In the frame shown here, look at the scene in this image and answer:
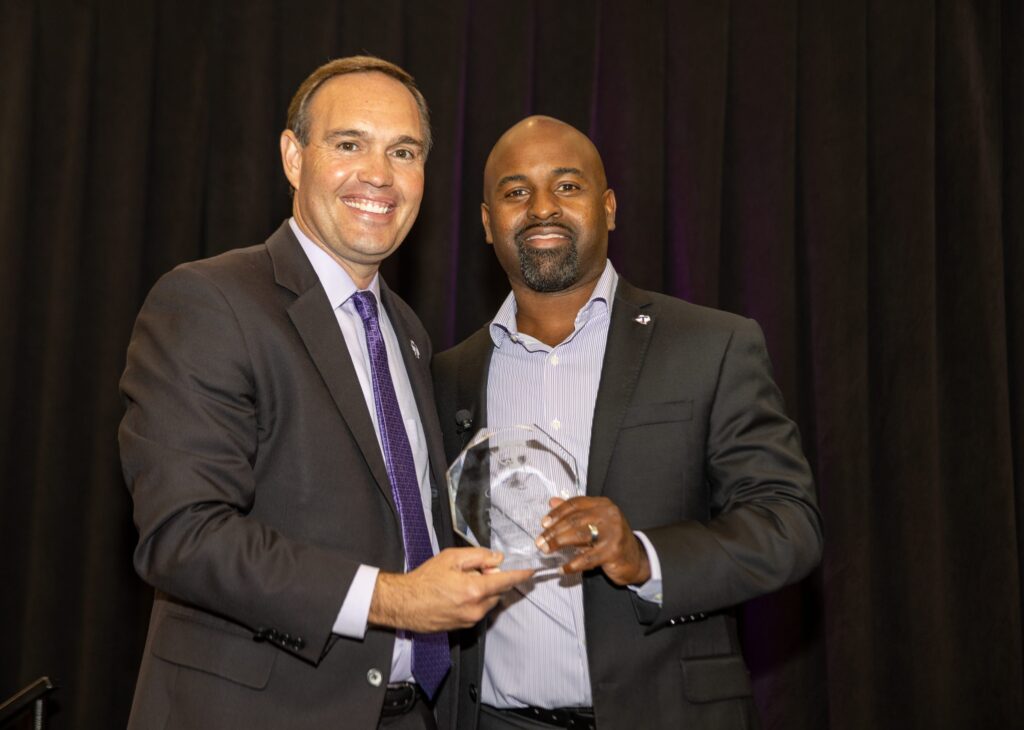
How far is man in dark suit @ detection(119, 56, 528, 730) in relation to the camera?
71.6 inches

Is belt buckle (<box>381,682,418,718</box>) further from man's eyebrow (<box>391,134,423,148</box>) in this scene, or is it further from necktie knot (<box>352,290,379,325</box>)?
man's eyebrow (<box>391,134,423,148</box>)

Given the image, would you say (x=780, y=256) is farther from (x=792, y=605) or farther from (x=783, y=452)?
(x=783, y=452)

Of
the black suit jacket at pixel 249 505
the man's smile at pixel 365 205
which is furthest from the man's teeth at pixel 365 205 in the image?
the black suit jacket at pixel 249 505

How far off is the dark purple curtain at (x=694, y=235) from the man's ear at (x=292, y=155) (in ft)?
4.74

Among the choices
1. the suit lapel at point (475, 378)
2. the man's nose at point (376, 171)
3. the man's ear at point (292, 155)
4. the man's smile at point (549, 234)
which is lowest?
the suit lapel at point (475, 378)

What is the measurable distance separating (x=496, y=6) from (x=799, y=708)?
3.11 metres

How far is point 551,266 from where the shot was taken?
9.30 ft

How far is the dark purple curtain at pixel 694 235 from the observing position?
3.78 m

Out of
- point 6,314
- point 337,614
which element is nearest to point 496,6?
point 6,314

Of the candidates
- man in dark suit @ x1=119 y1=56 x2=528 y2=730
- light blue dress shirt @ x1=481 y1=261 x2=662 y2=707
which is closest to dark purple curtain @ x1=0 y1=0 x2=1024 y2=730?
light blue dress shirt @ x1=481 y1=261 x2=662 y2=707

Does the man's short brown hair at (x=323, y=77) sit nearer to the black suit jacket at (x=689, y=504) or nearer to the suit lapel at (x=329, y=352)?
the suit lapel at (x=329, y=352)

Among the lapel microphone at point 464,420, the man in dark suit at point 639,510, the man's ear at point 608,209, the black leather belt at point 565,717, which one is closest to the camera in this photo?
the man in dark suit at point 639,510

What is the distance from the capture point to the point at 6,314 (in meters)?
3.75

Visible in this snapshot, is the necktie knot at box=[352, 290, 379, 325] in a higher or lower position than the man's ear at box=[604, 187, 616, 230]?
lower
